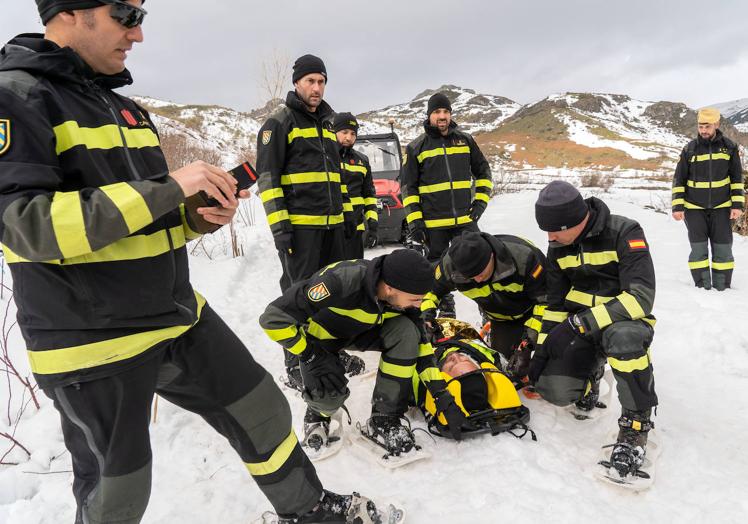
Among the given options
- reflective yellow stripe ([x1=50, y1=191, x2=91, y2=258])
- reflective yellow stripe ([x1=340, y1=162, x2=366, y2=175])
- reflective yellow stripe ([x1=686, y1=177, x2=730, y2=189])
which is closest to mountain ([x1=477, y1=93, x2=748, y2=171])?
reflective yellow stripe ([x1=686, y1=177, x2=730, y2=189])

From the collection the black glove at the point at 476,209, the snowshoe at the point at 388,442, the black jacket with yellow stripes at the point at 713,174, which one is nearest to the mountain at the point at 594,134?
the black jacket with yellow stripes at the point at 713,174

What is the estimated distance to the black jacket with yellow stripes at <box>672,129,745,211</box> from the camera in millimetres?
5316

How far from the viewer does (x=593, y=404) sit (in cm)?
306

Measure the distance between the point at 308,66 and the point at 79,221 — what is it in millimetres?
2683

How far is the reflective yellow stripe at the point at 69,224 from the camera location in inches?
42.4

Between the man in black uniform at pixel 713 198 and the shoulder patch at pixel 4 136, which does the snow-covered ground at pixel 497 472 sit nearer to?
the shoulder patch at pixel 4 136

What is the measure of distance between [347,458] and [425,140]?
123 inches

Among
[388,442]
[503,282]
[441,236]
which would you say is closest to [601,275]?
[503,282]

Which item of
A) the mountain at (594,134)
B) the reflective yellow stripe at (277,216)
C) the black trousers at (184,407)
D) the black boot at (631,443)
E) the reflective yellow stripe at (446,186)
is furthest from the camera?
the mountain at (594,134)

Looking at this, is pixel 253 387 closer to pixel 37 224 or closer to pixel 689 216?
pixel 37 224

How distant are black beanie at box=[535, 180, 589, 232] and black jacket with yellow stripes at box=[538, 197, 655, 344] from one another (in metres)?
0.13

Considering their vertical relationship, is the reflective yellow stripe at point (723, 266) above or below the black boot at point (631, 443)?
above

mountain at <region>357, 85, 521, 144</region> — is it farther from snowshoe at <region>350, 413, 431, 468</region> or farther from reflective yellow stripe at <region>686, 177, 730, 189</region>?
snowshoe at <region>350, 413, 431, 468</region>

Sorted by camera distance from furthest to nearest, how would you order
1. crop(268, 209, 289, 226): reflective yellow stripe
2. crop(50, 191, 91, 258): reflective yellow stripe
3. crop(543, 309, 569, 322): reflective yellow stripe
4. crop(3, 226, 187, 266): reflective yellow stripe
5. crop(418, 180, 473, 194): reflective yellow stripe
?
1. crop(418, 180, 473, 194): reflective yellow stripe
2. crop(268, 209, 289, 226): reflective yellow stripe
3. crop(543, 309, 569, 322): reflective yellow stripe
4. crop(3, 226, 187, 266): reflective yellow stripe
5. crop(50, 191, 91, 258): reflective yellow stripe
